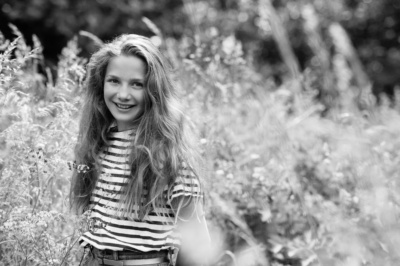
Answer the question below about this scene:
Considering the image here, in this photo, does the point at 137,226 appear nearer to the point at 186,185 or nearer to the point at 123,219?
the point at 123,219

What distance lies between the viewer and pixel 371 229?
2615 millimetres

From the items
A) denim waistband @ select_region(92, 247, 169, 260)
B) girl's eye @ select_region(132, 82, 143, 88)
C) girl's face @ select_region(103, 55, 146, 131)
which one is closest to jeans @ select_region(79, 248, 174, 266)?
denim waistband @ select_region(92, 247, 169, 260)

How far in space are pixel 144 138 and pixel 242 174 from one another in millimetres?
1062

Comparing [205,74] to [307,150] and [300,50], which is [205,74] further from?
[300,50]

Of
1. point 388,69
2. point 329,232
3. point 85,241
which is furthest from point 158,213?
point 388,69

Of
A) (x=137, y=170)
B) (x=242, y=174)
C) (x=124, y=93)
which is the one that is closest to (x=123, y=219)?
(x=137, y=170)

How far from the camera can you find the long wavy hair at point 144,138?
2.04 metres

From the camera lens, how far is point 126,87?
212 cm

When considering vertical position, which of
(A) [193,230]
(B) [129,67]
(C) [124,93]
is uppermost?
(B) [129,67]

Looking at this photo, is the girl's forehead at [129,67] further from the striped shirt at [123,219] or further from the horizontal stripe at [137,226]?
the horizontal stripe at [137,226]

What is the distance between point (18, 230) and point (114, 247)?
0.33 m

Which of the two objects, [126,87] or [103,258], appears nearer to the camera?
[103,258]

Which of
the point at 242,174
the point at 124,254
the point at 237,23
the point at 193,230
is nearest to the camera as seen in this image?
the point at 124,254

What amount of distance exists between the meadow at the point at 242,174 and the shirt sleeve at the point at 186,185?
1.09 feet
